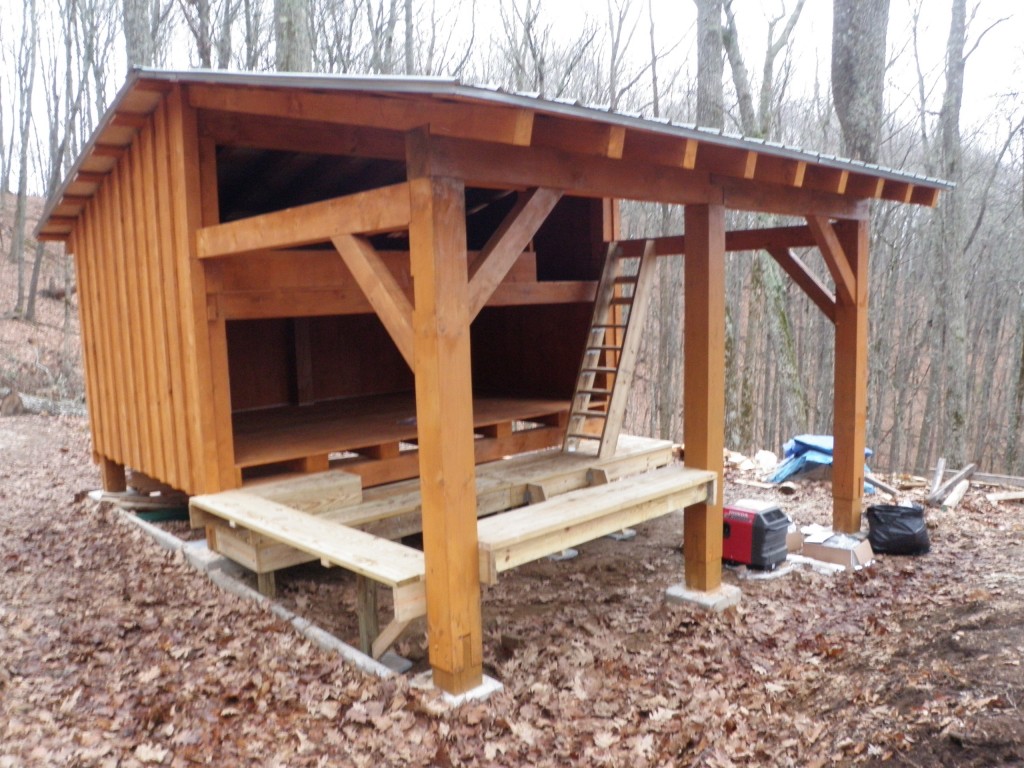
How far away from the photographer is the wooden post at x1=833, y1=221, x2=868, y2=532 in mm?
7391

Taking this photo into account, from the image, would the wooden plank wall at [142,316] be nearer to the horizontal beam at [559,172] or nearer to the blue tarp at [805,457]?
the horizontal beam at [559,172]

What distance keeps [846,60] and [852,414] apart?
218 inches

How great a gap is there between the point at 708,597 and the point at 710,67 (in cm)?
975

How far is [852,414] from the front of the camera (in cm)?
752

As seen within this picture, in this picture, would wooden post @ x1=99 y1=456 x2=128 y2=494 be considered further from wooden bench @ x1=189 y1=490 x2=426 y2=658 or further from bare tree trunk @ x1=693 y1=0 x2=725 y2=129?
bare tree trunk @ x1=693 y1=0 x2=725 y2=129

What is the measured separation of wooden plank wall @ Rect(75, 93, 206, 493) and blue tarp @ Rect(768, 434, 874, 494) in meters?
6.63

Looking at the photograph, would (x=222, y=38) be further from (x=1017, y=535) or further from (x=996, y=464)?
(x=996, y=464)

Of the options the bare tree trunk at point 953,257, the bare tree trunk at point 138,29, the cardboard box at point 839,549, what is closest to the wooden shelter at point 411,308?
the cardboard box at point 839,549

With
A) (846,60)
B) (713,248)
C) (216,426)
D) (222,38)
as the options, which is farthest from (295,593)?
(222,38)

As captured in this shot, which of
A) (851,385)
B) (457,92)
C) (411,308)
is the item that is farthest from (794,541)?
(457,92)

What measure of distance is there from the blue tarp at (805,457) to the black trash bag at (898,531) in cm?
221

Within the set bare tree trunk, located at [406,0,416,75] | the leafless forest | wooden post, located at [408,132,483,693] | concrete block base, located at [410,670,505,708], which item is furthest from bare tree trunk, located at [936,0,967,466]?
wooden post, located at [408,132,483,693]

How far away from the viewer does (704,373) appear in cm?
568

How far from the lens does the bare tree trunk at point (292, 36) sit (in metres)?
10.9
